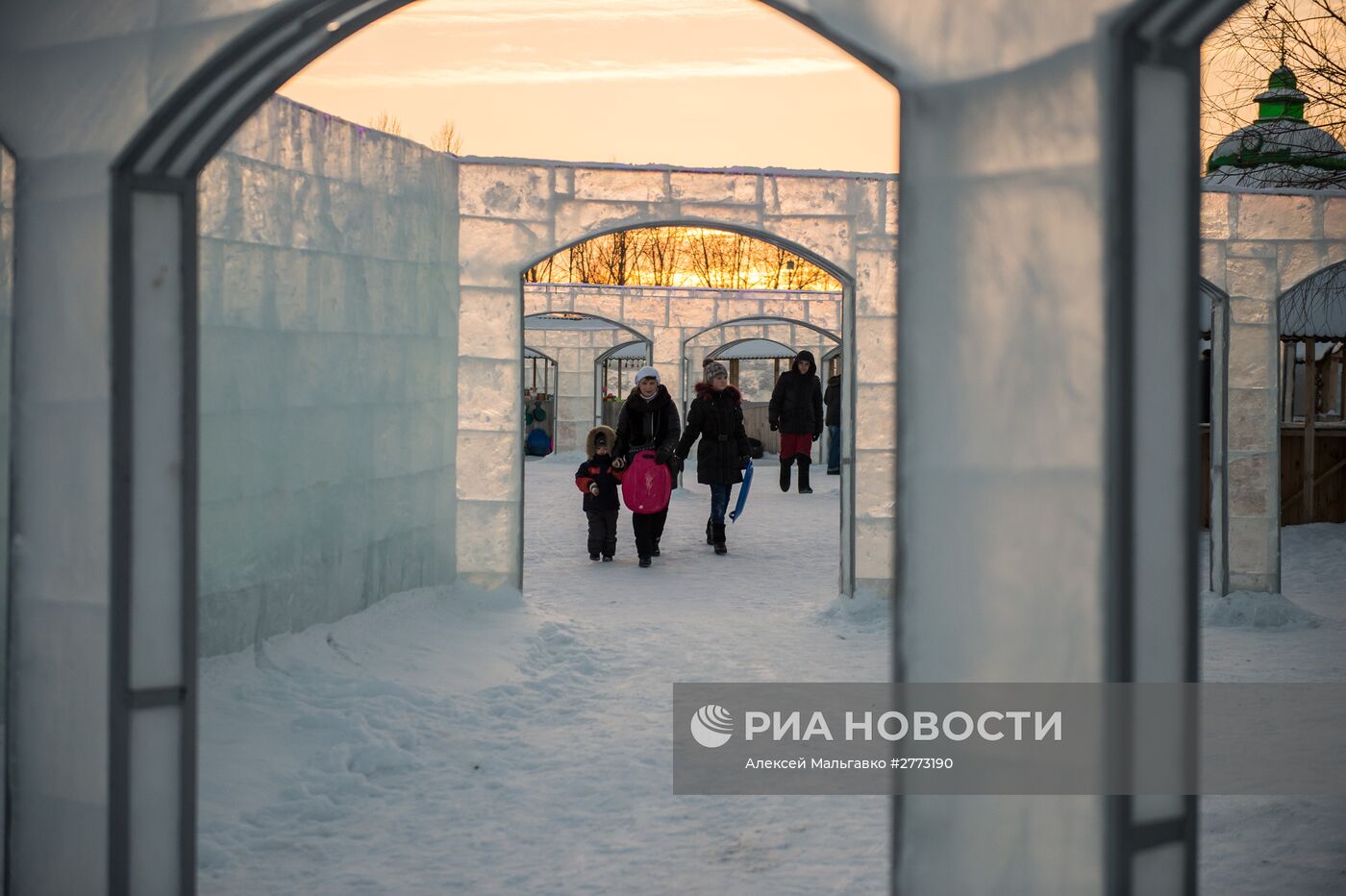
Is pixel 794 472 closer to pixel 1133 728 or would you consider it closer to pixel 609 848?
pixel 609 848

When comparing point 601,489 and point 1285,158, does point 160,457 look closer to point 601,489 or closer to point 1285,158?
point 601,489

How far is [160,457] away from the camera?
11.0 feet

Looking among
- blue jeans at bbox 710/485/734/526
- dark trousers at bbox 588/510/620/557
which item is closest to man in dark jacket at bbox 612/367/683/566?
dark trousers at bbox 588/510/620/557

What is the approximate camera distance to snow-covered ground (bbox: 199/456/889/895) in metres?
4.13

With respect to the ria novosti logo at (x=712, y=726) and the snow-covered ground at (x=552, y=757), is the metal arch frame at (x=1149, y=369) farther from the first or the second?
the ria novosti logo at (x=712, y=726)

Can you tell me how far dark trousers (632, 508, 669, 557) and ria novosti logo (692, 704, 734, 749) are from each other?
160 inches

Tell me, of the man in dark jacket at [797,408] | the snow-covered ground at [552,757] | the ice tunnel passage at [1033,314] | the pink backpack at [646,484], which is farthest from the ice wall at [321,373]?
the man in dark jacket at [797,408]

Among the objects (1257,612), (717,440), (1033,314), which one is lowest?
(1257,612)

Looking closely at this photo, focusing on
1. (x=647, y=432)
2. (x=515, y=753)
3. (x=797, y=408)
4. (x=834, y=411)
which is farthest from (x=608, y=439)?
(x=834, y=411)

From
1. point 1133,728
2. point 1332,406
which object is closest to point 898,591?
point 1133,728

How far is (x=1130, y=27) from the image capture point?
2.30m

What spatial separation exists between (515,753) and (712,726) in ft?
3.14

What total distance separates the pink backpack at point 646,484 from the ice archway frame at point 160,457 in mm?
6707

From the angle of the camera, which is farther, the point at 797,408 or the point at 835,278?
the point at 797,408
